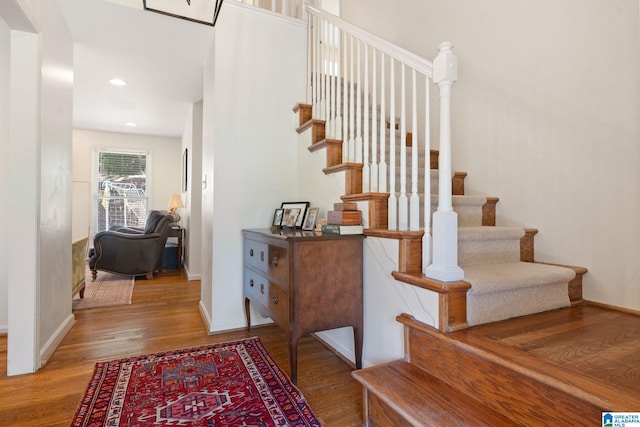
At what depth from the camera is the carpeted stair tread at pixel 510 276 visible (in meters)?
1.49

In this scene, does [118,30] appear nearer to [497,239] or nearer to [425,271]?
[425,271]

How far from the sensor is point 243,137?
2.71 m

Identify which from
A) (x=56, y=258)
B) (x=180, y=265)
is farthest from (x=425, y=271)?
(x=180, y=265)

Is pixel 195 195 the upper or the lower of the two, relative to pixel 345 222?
upper

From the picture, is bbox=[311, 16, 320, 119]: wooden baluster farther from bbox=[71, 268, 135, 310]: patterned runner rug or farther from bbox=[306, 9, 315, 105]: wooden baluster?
bbox=[71, 268, 135, 310]: patterned runner rug

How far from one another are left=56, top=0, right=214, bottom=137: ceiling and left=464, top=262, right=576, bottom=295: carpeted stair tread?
270 cm

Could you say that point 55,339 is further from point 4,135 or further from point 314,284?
point 314,284

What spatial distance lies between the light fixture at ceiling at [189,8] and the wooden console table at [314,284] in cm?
127

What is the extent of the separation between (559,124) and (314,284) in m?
1.71

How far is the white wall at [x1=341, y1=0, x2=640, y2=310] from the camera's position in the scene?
5.46ft

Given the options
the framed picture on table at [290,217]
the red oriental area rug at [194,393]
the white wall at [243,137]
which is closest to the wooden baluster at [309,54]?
the white wall at [243,137]

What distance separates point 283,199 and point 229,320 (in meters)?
1.09

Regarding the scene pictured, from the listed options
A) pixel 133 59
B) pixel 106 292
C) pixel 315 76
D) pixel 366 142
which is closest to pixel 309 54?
pixel 315 76

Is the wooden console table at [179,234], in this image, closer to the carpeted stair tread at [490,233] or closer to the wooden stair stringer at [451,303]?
the carpeted stair tread at [490,233]
